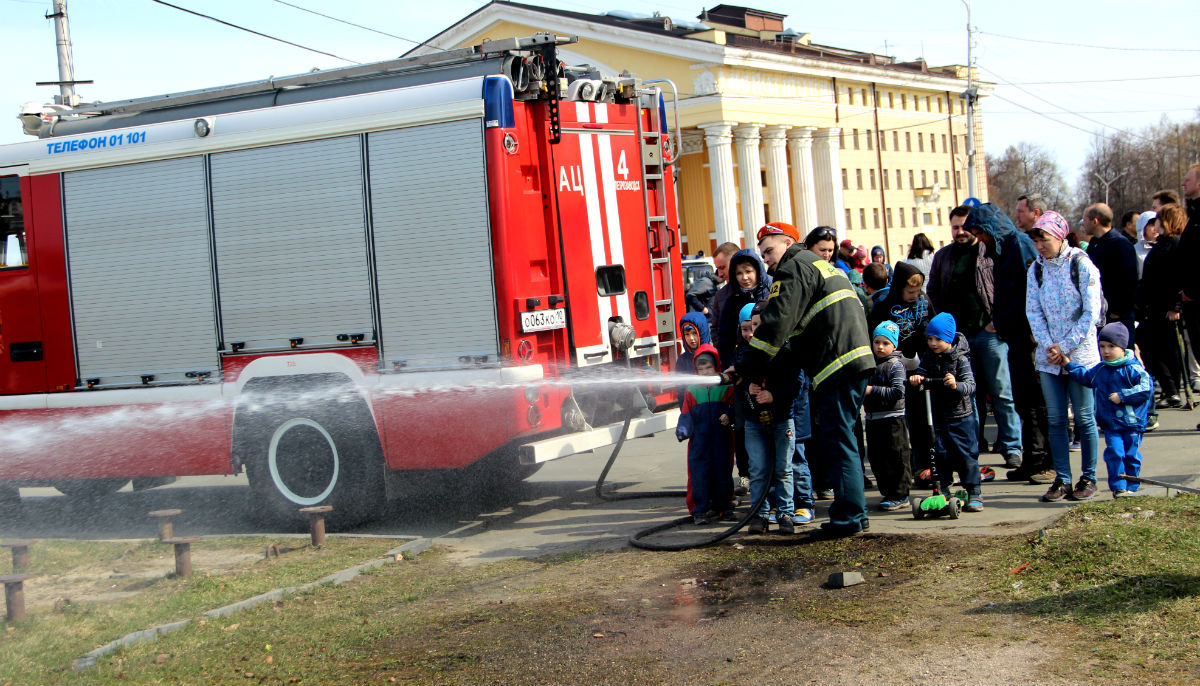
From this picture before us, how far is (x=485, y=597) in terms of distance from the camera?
622 centimetres

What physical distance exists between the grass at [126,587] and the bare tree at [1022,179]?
94.9 metres

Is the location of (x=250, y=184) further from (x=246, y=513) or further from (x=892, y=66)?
(x=892, y=66)

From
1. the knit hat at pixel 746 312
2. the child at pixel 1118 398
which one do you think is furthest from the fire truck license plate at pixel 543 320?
the child at pixel 1118 398

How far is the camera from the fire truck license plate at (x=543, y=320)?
779 cm

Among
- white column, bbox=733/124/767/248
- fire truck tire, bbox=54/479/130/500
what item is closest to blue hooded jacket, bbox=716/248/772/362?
fire truck tire, bbox=54/479/130/500

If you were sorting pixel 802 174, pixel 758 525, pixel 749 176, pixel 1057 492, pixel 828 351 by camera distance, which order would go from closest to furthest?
pixel 828 351, pixel 758 525, pixel 1057 492, pixel 749 176, pixel 802 174

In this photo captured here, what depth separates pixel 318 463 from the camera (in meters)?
8.64

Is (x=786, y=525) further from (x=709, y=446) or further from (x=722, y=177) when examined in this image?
(x=722, y=177)

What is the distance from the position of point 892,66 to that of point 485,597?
70.5 meters

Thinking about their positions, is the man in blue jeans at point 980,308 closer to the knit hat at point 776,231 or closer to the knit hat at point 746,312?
the knit hat at point 776,231

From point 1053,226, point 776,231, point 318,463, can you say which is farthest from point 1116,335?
point 318,463

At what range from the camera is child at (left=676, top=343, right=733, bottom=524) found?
25.2ft

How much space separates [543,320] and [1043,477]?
156 inches

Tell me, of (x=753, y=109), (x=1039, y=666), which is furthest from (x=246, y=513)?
(x=753, y=109)
